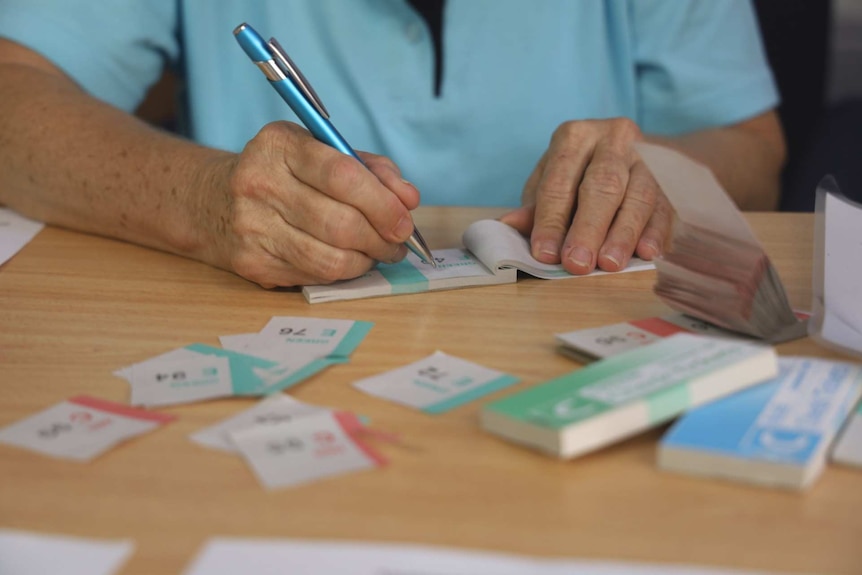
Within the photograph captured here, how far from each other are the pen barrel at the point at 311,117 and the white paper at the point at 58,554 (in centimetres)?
45

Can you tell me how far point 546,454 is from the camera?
0.54 meters

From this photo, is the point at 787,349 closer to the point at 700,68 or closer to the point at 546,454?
the point at 546,454

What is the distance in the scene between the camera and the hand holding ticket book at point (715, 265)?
2.17ft

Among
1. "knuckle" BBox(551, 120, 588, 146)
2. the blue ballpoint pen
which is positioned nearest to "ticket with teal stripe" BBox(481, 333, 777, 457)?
the blue ballpoint pen

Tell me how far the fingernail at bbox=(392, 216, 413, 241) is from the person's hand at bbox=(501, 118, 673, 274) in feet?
0.44

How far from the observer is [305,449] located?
0.55 meters

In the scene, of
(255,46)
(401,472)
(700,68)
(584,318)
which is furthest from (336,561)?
(700,68)

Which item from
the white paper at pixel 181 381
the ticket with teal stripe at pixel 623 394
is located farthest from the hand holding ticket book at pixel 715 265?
the white paper at pixel 181 381

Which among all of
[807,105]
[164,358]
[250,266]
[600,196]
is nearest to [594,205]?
[600,196]

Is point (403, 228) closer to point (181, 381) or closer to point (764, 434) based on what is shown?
point (181, 381)

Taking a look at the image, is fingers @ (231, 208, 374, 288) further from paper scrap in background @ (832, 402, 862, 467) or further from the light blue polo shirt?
the light blue polo shirt

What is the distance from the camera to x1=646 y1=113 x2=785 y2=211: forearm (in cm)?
131

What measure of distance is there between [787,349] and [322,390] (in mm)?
333

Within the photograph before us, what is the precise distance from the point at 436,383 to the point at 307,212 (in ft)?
0.83
